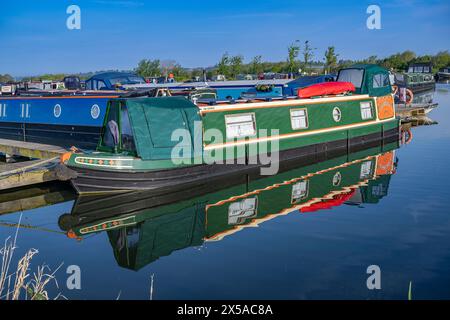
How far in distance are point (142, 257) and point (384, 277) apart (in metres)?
4.13

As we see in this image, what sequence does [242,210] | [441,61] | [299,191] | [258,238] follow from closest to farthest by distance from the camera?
1. [258,238]
2. [242,210]
3. [299,191]
4. [441,61]

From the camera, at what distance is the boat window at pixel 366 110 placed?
2075 cm

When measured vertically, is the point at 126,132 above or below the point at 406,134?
above

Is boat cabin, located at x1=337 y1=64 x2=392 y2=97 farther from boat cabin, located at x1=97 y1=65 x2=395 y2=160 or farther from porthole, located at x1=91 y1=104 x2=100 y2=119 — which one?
porthole, located at x1=91 y1=104 x2=100 y2=119

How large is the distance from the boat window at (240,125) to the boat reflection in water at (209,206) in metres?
1.26

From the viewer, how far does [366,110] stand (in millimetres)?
21031

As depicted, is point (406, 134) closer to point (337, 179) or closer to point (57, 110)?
point (337, 179)

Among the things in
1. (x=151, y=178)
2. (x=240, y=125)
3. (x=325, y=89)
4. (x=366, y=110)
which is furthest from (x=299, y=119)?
(x=151, y=178)

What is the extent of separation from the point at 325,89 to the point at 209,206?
9216 mm

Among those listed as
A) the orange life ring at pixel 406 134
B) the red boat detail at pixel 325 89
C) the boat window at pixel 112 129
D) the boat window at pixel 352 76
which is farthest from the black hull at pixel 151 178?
the orange life ring at pixel 406 134

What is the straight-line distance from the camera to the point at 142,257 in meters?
9.17
